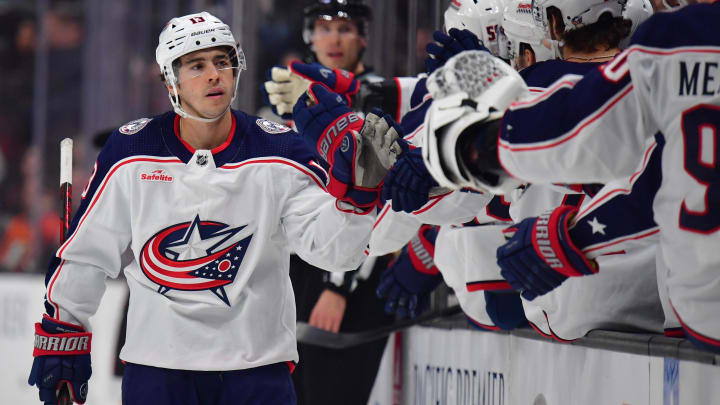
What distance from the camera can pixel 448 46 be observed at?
7.30ft

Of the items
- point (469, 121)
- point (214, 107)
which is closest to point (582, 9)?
point (469, 121)

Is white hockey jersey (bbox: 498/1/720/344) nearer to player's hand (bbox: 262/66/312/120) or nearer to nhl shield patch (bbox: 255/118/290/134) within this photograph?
nhl shield patch (bbox: 255/118/290/134)

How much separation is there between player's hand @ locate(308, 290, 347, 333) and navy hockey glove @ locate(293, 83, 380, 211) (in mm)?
1313

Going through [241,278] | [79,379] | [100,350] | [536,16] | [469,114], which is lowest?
[100,350]

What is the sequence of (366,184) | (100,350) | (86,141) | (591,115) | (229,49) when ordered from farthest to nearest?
1. (86,141)
2. (100,350)
3. (229,49)
4. (366,184)
5. (591,115)

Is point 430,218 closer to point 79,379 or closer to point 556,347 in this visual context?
point 556,347

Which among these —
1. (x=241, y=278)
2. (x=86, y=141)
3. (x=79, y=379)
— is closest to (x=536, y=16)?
(x=241, y=278)

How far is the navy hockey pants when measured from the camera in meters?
2.36

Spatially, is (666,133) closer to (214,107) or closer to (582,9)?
(582,9)

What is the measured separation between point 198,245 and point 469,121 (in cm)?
95

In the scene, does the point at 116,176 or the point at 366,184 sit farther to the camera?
the point at 116,176

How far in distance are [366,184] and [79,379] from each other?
2.99 feet

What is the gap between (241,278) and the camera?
2408 millimetres

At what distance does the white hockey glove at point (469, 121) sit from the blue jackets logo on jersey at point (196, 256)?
2.71 ft
